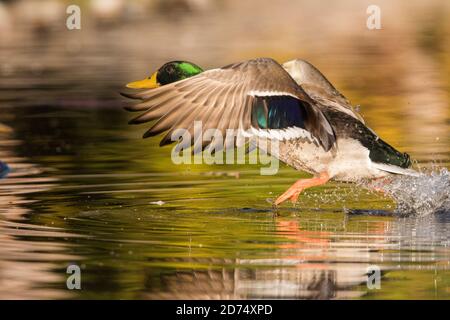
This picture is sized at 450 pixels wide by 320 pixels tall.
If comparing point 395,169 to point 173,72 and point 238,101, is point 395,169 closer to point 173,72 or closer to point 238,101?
point 238,101

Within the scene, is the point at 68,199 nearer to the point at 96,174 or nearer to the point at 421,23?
the point at 96,174

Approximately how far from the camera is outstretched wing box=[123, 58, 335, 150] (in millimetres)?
8867

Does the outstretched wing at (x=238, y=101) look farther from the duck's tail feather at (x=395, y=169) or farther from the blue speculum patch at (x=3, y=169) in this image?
the blue speculum patch at (x=3, y=169)

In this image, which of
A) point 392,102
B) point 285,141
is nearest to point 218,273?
point 285,141

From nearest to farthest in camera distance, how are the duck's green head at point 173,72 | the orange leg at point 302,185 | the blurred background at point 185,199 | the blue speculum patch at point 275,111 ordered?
the blurred background at point 185,199 → the blue speculum patch at point 275,111 → the orange leg at point 302,185 → the duck's green head at point 173,72

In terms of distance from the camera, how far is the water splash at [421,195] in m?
9.77

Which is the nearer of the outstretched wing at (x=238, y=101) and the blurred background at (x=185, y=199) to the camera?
the blurred background at (x=185, y=199)

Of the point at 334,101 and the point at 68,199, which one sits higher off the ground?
the point at 334,101

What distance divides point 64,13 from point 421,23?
8.69 metres

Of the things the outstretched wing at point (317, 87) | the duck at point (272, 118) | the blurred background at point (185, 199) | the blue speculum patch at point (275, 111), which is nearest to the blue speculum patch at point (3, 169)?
the blurred background at point (185, 199)

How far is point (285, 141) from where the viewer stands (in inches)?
374

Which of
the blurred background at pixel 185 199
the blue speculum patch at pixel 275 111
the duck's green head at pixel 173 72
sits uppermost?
the duck's green head at pixel 173 72

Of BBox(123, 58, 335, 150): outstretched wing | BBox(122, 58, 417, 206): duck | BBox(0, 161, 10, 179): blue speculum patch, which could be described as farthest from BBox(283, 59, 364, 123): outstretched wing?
BBox(0, 161, 10, 179): blue speculum patch

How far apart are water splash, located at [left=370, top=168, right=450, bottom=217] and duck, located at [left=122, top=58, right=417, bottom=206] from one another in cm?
16
